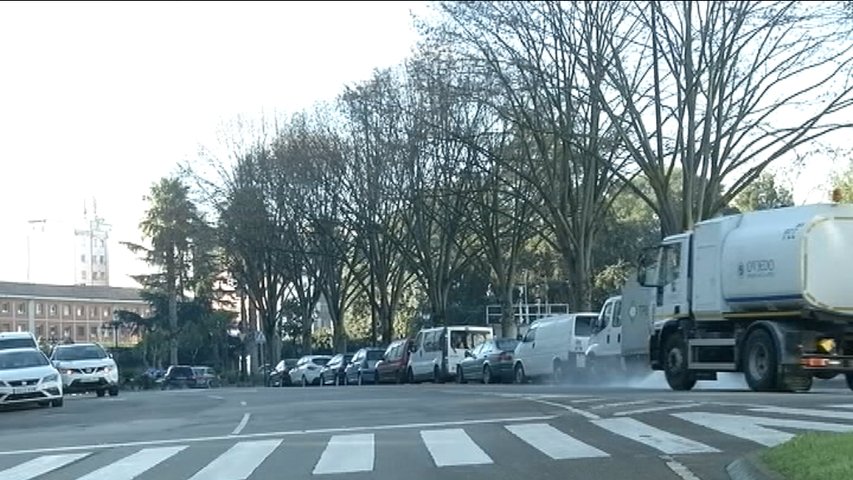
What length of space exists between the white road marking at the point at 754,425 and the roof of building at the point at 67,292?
2906 inches

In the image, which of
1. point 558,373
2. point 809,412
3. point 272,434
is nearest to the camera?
point 809,412

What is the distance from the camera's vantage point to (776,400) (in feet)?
64.7

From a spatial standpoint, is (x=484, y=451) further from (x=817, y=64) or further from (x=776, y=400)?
(x=817, y=64)

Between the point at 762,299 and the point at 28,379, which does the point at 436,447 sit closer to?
the point at 762,299

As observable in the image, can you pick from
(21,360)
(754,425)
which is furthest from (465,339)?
(754,425)

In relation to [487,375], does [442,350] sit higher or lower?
higher

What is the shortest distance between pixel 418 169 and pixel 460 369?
8.56 meters

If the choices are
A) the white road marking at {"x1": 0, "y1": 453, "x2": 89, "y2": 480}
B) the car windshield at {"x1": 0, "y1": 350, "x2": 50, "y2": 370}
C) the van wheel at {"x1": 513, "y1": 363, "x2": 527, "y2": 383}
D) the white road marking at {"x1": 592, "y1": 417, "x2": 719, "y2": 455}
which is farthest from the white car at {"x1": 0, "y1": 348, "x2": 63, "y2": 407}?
the white road marking at {"x1": 592, "y1": 417, "x2": 719, "y2": 455}

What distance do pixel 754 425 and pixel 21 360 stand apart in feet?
69.9

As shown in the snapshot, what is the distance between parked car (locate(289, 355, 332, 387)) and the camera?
5744cm

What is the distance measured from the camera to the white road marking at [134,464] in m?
13.1

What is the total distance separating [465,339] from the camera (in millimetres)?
44531

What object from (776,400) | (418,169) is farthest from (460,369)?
(776,400)

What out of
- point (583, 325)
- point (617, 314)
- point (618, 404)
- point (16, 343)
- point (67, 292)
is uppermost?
point (67, 292)
